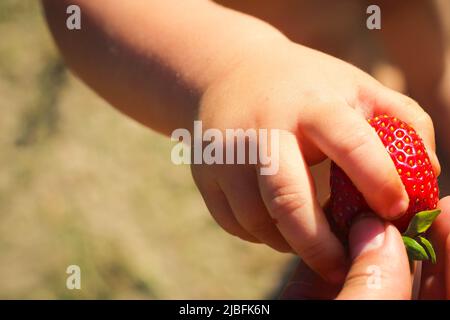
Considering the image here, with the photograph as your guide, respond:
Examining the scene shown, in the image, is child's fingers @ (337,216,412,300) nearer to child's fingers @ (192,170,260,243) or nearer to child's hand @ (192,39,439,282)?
child's hand @ (192,39,439,282)

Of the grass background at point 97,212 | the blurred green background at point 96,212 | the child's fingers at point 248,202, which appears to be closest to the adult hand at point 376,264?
the child's fingers at point 248,202

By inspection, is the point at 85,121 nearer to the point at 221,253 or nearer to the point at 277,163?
the point at 221,253

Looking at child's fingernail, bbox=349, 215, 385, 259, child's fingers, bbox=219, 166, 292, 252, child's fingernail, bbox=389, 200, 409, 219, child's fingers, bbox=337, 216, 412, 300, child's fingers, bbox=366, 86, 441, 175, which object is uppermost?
child's fingers, bbox=366, 86, 441, 175

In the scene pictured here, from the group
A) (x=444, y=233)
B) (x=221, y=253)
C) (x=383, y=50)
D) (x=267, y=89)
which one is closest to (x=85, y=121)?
(x=221, y=253)

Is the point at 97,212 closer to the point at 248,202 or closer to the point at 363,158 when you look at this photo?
the point at 248,202

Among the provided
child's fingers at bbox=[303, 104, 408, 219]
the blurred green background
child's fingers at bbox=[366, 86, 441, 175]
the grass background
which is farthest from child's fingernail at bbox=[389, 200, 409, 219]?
the blurred green background

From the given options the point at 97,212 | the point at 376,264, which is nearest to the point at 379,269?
the point at 376,264
